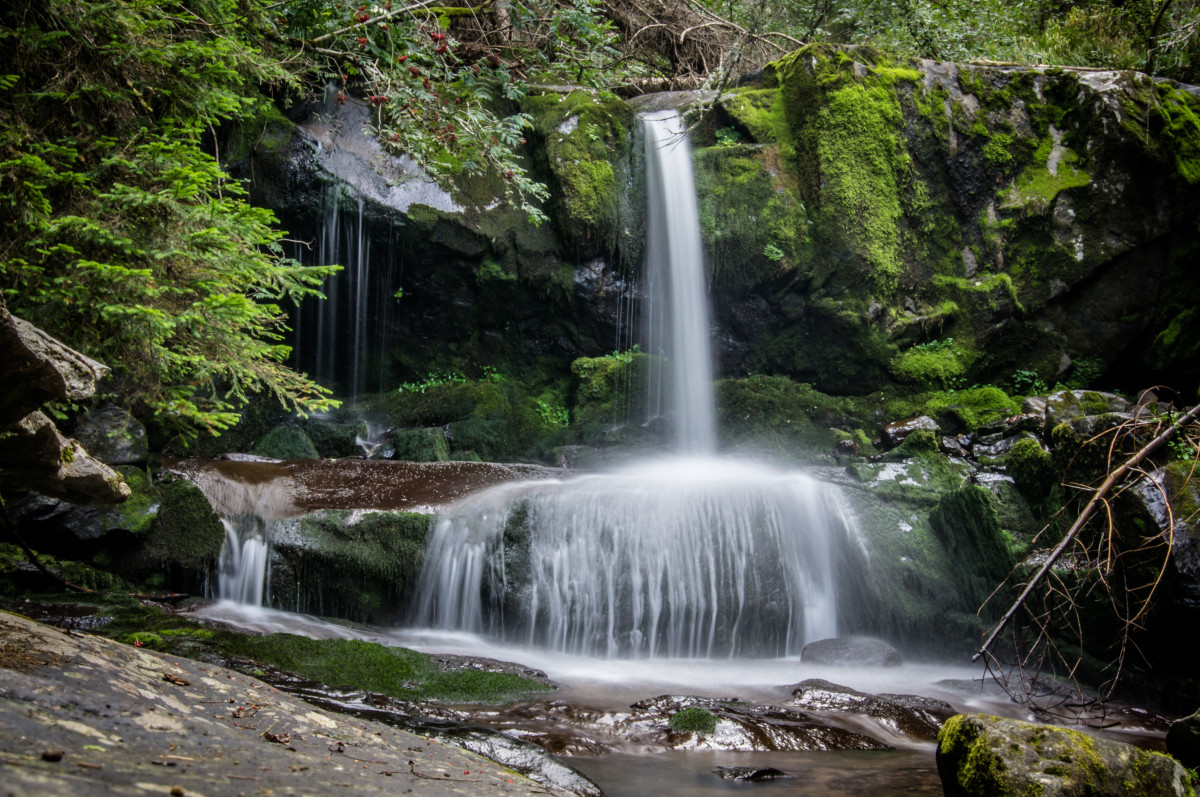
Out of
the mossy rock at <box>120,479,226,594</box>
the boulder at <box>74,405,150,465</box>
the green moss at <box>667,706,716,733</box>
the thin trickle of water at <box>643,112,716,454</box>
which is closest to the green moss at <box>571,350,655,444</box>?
the thin trickle of water at <box>643,112,716,454</box>

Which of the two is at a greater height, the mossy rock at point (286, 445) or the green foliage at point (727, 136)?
the green foliage at point (727, 136)

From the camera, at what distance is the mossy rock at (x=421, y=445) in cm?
971

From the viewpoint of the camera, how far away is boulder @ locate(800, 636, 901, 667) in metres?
6.62

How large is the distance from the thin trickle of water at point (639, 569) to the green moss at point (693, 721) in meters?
2.27

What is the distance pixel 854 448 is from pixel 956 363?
2.76 metres

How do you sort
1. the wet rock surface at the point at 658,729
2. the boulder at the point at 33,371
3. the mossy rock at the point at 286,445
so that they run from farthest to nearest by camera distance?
the mossy rock at the point at 286,445
the wet rock surface at the point at 658,729
the boulder at the point at 33,371

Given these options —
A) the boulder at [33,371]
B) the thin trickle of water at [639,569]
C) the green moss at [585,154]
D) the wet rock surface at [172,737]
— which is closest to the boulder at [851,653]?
the thin trickle of water at [639,569]

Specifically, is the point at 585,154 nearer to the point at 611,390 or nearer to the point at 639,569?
the point at 611,390

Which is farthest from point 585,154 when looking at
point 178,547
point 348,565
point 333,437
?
point 178,547

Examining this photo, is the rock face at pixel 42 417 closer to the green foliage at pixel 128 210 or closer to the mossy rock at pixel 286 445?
the green foliage at pixel 128 210

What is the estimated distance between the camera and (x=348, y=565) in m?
6.73

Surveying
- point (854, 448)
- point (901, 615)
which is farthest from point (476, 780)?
point (854, 448)

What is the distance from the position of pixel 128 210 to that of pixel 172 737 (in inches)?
175

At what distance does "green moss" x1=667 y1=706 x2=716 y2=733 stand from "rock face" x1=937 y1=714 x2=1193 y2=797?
1636 millimetres
